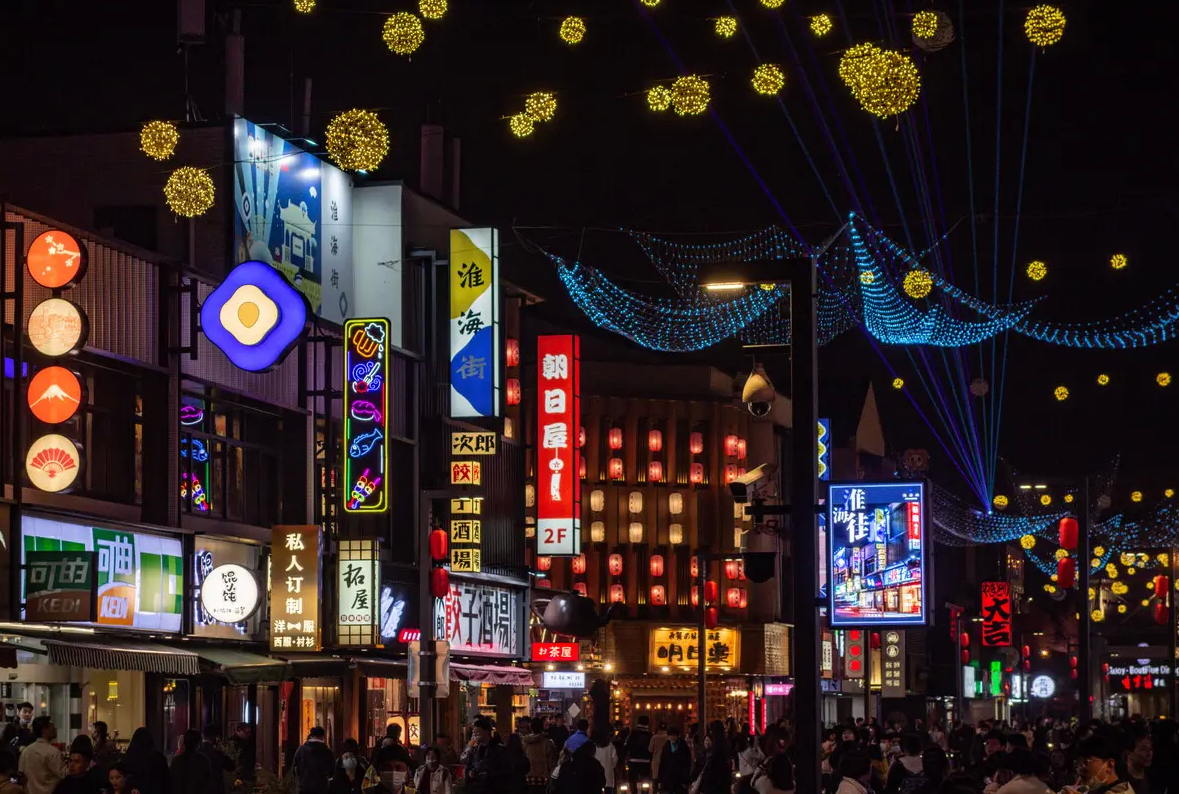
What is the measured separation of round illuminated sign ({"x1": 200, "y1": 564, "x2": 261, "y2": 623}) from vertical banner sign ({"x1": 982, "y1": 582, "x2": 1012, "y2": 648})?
3704 cm

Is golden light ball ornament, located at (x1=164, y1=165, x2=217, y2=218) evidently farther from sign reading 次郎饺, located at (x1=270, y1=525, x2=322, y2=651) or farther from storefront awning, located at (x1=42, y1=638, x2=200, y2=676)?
sign reading 次郎饺, located at (x1=270, y1=525, x2=322, y2=651)

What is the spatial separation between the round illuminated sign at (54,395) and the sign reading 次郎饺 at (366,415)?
8.57m

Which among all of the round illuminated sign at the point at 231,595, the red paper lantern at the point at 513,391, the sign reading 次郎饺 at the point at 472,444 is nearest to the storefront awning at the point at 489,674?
the sign reading 次郎饺 at the point at 472,444

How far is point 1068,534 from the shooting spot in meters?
37.7

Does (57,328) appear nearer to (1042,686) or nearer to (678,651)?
(678,651)

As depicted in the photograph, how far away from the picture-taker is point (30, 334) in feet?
74.1

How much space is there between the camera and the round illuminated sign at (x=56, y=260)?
74.4 feet

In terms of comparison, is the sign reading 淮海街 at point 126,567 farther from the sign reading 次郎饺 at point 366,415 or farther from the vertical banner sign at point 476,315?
the vertical banner sign at point 476,315

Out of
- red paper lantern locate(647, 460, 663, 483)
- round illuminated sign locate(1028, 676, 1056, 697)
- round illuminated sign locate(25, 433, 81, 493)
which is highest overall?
red paper lantern locate(647, 460, 663, 483)

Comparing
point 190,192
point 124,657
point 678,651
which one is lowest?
point 678,651

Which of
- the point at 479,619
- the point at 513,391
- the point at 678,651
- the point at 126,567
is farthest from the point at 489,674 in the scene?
the point at 678,651

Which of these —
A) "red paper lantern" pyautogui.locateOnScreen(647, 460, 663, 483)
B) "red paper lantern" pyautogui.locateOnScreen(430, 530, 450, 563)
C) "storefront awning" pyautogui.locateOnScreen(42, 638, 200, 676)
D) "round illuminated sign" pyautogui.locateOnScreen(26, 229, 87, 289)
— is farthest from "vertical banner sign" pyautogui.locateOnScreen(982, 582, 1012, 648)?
"round illuminated sign" pyautogui.locateOnScreen(26, 229, 87, 289)

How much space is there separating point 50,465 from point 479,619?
1896 cm

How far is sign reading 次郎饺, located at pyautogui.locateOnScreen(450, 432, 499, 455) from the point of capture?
3769cm
